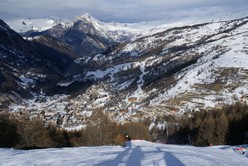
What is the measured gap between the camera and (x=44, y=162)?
77.5ft

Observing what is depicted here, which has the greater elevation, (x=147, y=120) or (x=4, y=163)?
(x=147, y=120)

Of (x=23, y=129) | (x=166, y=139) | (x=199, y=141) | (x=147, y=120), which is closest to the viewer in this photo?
(x=23, y=129)

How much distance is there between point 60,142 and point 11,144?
2562 centimetres

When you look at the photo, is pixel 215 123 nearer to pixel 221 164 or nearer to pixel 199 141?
pixel 199 141

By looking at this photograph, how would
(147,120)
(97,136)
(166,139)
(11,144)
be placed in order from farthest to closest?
(147,120) < (166,139) < (97,136) < (11,144)

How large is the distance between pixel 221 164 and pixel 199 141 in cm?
8650

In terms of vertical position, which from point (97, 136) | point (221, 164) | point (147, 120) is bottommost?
point (221, 164)

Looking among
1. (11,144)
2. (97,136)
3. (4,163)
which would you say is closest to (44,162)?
(4,163)

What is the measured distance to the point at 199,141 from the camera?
10694cm

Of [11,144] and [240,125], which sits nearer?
[11,144]

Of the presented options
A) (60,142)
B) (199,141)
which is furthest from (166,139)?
(60,142)

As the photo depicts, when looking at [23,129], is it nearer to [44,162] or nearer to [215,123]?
[44,162]

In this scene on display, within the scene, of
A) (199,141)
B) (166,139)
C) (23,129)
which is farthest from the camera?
(166,139)

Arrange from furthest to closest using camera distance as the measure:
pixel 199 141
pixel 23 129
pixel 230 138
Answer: pixel 199 141 → pixel 230 138 → pixel 23 129
